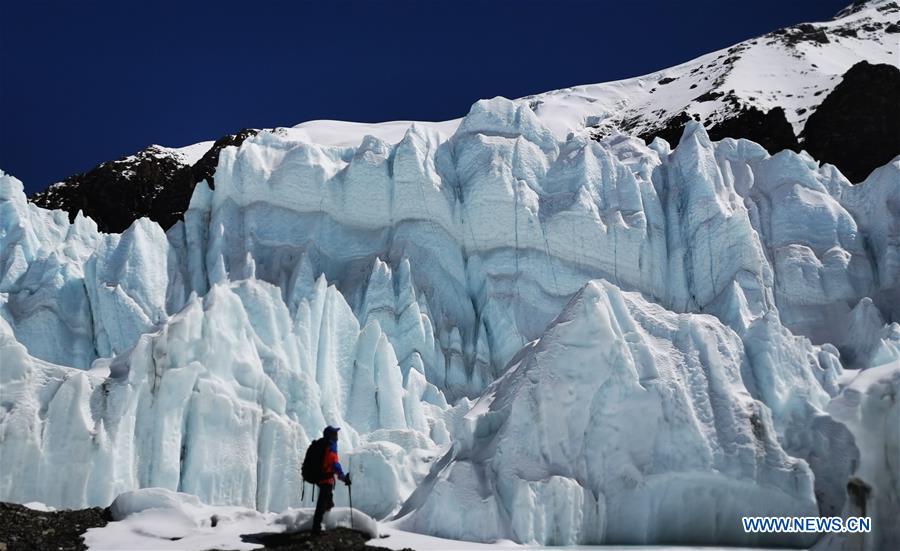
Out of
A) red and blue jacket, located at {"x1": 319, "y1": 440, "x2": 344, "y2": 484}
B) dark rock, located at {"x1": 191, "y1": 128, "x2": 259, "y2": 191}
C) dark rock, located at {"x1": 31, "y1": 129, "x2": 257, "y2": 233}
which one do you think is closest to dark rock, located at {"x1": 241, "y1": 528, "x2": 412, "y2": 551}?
red and blue jacket, located at {"x1": 319, "y1": 440, "x2": 344, "y2": 484}

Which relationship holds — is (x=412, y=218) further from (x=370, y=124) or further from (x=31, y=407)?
(x=370, y=124)

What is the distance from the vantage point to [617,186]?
36844 millimetres

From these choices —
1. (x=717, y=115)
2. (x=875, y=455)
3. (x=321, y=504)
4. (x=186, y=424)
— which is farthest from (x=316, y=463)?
(x=717, y=115)

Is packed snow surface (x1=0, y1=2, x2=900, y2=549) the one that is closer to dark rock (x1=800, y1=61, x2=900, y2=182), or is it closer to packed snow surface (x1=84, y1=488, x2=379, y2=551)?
packed snow surface (x1=84, y1=488, x2=379, y2=551)

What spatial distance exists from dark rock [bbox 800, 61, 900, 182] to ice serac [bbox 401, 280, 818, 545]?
39.1 meters

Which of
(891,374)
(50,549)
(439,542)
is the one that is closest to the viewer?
(50,549)

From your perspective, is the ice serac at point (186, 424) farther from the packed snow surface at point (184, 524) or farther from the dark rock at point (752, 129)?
the dark rock at point (752, 129)

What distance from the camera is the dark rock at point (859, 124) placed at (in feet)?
176

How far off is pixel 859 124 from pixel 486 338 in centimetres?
3299

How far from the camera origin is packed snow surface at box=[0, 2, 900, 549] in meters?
16.9

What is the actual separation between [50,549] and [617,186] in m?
28.0

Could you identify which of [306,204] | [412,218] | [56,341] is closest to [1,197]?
[56,341]

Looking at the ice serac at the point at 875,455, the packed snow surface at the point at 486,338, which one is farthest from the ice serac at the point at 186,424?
the ice serac at the point at 875,455

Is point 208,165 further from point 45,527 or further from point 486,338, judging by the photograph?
point 45,527
